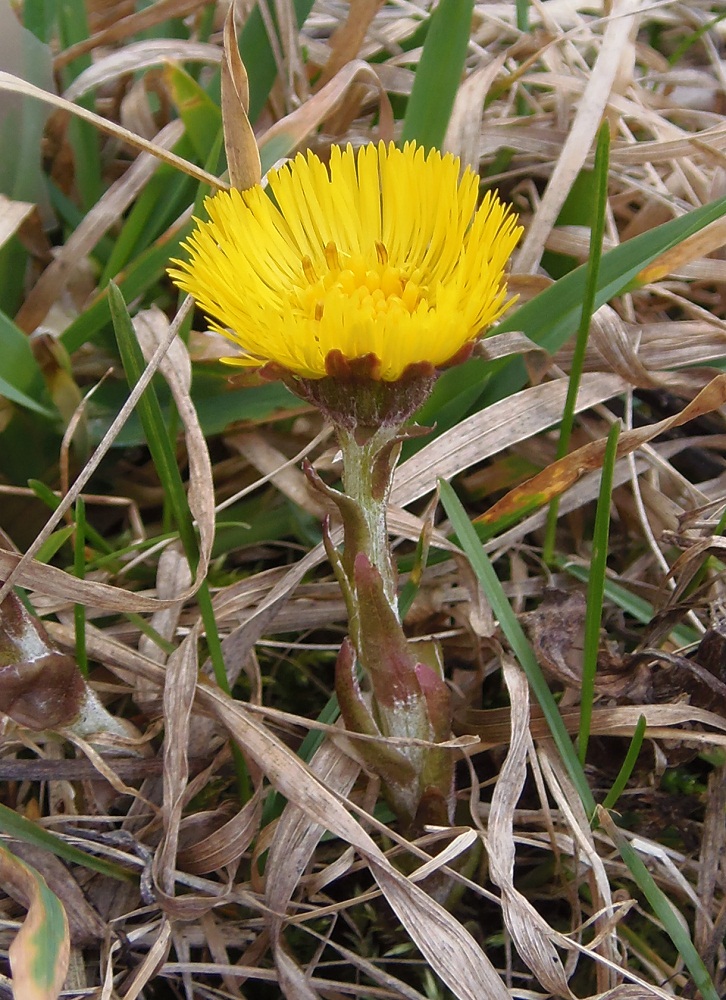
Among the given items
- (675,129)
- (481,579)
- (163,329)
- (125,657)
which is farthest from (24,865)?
(675,129)

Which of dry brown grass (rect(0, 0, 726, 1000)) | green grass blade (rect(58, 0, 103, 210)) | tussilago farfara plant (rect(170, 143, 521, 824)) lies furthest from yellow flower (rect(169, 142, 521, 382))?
green grass blade (rect(58, 0, 103, 210))

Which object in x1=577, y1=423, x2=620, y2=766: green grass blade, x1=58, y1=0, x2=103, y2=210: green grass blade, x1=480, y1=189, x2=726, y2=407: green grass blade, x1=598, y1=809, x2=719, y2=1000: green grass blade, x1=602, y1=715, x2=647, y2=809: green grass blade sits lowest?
x1=598, y1=809, x2=719, y2=1000: green grass blade

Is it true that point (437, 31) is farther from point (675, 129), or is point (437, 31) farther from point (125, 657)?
point (125, 657)

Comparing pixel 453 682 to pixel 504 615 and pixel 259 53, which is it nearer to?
pixel 504 615

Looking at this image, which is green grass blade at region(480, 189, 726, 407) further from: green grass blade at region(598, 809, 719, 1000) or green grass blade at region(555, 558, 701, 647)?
green grass blade at region(598, 809, 719, 1000)

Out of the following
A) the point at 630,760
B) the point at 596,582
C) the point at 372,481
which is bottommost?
the point at 630,760

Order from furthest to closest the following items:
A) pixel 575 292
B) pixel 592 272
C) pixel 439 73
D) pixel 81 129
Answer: pixel 81 129 → pixel 439 73 → pixel 575 292 → pixel 592 272

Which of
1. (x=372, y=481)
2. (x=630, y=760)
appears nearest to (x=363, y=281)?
(x=372, y=481)

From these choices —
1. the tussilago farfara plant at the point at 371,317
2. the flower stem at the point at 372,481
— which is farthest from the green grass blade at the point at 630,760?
the flower stem at the point at 372,481
